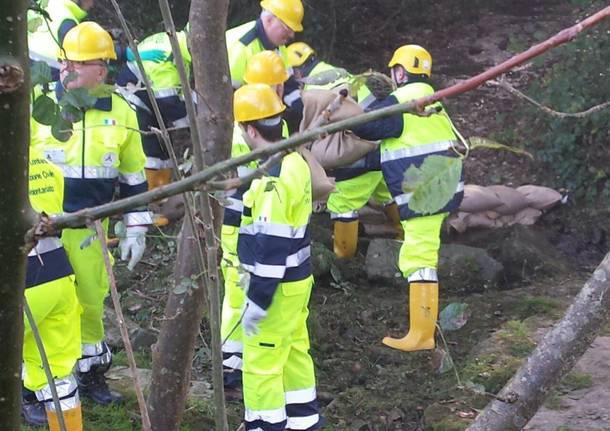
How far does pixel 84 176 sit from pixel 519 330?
2892mm

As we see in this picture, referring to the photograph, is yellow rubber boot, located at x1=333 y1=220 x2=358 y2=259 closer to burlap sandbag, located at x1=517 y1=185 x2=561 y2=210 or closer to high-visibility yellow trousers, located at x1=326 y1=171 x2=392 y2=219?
high-visibility yellow trousers, located at x1=326 y1=171 x2=392 y2=219

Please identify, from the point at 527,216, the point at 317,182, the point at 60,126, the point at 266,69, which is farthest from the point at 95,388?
the point at 527,216

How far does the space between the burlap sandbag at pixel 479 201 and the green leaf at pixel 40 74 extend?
6341 mm

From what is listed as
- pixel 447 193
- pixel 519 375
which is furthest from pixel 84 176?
pixel 447 193

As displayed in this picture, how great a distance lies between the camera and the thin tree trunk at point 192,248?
6.91 ft

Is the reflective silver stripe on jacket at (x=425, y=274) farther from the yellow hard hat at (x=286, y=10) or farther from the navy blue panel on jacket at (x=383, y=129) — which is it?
the yellow hard hat at (x=286, y=10)

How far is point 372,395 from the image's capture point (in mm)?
5168

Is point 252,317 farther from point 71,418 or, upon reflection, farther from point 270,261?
point 71,418

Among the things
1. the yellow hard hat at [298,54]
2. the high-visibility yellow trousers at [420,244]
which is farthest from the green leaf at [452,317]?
the yellow hard hat at [298,54]

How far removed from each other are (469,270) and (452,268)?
0.13m

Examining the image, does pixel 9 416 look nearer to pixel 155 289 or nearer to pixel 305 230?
pixel 305 230

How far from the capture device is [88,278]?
14.2 feet

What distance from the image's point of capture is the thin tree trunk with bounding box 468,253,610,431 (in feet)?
3.96

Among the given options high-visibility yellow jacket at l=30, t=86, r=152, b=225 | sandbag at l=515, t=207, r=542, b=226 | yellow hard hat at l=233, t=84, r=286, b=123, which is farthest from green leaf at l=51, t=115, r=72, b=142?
sandbag at l=515, t=207, r=542, b=226
